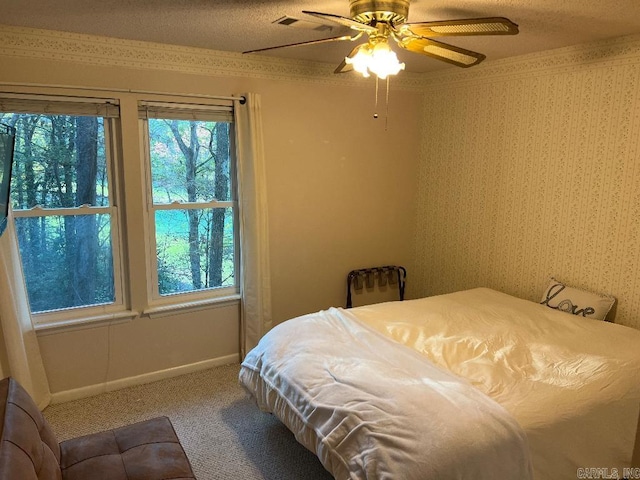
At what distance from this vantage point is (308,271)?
400 cm

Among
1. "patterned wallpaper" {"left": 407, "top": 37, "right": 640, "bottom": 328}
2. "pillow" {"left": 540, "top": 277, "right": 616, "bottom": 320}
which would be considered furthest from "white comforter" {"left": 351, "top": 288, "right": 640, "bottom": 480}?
"patterned wallpaper" {"left": 407, "top": 37, "right": 640, "bottom": 328}

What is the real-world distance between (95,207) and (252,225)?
107cm

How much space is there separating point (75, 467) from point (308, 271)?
2.35 meters

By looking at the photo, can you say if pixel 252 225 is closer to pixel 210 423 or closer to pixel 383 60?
pixel 210 423

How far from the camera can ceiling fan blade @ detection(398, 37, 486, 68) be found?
2.13 metres

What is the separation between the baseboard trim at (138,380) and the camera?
3.21m

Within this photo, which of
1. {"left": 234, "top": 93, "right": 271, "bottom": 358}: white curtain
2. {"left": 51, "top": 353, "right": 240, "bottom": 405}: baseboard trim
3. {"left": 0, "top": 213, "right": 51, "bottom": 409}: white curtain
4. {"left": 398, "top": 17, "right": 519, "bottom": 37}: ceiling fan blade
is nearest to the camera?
{"left": 398, "top": 17, "right": 519, "bottom": 37}: ceiling fan blade

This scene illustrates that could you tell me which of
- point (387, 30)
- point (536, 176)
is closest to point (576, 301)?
point (536, 176)

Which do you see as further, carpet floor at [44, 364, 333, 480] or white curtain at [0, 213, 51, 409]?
white curtain at [0, 213, 51, 409]

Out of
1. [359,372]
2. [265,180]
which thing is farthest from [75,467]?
[265,180]

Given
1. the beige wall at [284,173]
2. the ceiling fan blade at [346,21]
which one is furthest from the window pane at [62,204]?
the ceiling fan blade at [346,21]

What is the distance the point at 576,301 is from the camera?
3180mm

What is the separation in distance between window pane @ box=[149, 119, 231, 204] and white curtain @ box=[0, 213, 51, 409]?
940mm

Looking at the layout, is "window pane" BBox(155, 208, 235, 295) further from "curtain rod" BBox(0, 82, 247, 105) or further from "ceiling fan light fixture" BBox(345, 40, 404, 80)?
"ceiling fan light fixture" BBox(345, 40, 404, 80)
